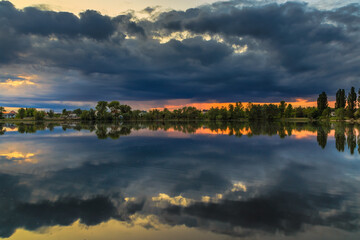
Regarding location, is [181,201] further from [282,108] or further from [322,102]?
→ [282,108]

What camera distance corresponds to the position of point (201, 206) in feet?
23.4

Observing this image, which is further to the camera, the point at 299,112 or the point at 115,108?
the point at 115,108

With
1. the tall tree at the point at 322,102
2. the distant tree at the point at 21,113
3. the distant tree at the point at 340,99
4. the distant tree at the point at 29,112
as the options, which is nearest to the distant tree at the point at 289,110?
the tall tree at the point at 322,102

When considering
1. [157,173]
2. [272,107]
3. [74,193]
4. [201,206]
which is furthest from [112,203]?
[272,107]

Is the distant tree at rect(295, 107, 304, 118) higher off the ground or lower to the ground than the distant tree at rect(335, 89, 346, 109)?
lower

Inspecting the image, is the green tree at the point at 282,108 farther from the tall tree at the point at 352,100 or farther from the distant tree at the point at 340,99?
the tall tree at the point at 352,100

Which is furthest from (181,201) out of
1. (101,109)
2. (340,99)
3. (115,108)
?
(115,108)

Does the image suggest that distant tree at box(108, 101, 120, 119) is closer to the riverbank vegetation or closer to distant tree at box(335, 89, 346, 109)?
the riverbank vegetation

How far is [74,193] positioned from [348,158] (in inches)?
688

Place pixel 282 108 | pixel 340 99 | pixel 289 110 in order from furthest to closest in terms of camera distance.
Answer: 1. pixel 282 108
2. pixel 289 110
3. pixel 340 99

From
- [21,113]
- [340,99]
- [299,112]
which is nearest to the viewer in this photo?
[340,99]

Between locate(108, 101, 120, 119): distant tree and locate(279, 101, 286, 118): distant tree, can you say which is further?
locate(279, 101, 286, 118): distant tree

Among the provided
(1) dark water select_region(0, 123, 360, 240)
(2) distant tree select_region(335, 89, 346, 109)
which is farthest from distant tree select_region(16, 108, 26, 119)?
(2) distant tree select_region(335, 89, 346, 109)

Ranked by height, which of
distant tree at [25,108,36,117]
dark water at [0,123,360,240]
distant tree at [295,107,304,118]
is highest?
distant tree at [25,108,36,117]
